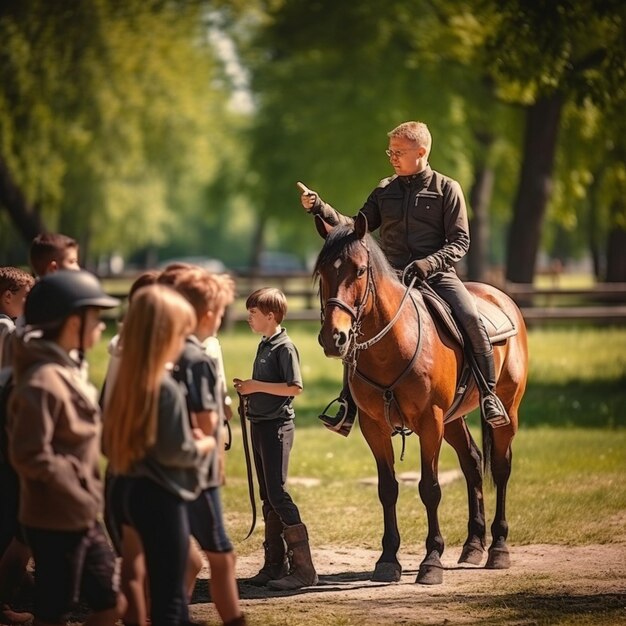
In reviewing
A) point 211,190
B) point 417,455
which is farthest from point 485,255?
point 417,455

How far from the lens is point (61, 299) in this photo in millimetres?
5875

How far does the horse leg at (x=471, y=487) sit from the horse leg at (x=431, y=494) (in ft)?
1.97

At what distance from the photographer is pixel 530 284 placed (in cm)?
2780

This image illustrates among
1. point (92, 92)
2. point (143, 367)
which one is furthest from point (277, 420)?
point (92, 92)

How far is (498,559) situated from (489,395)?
1.19m

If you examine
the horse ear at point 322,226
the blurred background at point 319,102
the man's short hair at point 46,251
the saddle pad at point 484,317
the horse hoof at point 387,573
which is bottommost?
the horse hoof at point 387,573

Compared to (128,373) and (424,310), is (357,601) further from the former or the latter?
(128,373)

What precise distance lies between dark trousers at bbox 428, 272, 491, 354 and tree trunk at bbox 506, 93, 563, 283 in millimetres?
17077

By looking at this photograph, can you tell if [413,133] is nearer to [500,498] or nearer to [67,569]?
[500,498]

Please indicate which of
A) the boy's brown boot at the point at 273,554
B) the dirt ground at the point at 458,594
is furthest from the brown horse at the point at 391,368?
the boy's brown boot at the point at 273,554

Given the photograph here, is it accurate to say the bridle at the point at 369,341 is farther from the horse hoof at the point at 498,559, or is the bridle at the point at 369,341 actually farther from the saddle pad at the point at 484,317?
the horse hoof at the point at 498,559

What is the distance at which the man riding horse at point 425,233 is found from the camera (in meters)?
9.12

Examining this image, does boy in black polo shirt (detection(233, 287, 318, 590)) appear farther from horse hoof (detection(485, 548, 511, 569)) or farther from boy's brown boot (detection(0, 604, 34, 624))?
boy's brown boot (detection(0, 604, 34, 624))

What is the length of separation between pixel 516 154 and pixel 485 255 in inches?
167
